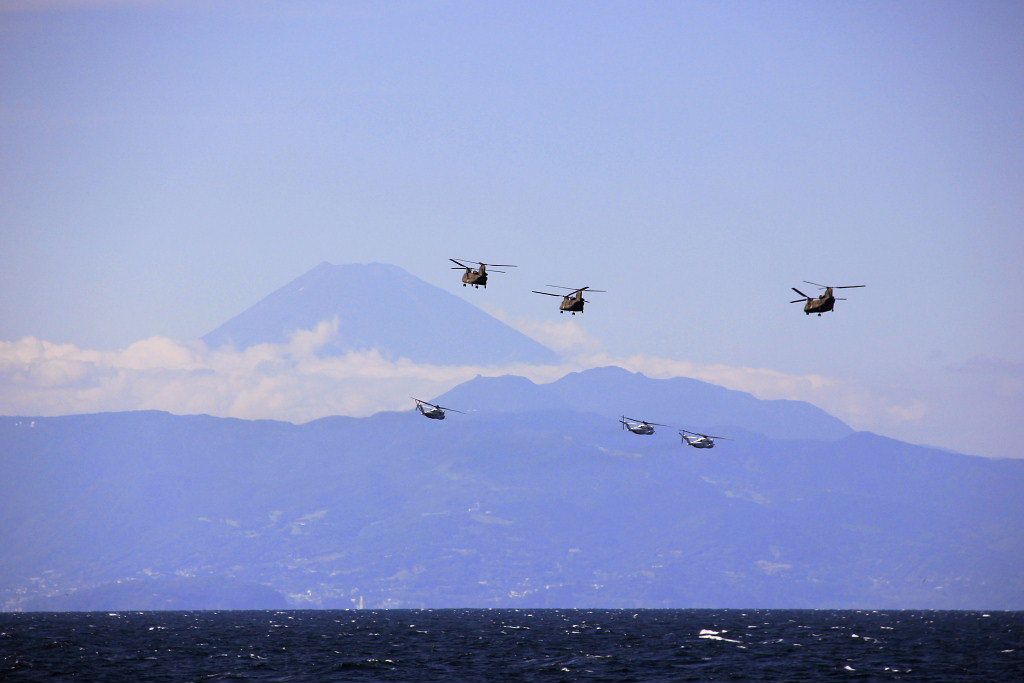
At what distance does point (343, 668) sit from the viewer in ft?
392

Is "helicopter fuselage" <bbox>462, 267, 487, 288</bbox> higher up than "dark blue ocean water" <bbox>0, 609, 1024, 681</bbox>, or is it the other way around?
"helicopter fuselage" <bbox>462, 267, 487, 288</bbox>

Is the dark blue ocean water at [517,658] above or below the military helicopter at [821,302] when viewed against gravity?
below

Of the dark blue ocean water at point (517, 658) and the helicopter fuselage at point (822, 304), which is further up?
the helicopter fuselage at point (822, 304)

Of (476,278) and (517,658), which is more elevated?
(476,278)

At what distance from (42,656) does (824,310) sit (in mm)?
102535

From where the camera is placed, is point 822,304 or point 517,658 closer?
point 822,304

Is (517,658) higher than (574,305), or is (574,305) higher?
(574,305)

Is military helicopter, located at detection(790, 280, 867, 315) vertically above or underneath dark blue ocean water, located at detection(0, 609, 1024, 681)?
above

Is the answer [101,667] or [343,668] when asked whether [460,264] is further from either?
[101,667]

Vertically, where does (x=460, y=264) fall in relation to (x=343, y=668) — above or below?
above

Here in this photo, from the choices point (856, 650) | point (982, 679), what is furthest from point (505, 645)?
point (982, 679)

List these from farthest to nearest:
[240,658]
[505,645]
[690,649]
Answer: [505,645] < [690,649] < [240,658]

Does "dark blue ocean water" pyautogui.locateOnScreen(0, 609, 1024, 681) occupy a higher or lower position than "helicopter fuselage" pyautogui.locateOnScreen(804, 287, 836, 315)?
lower

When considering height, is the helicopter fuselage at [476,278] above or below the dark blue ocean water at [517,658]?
above
